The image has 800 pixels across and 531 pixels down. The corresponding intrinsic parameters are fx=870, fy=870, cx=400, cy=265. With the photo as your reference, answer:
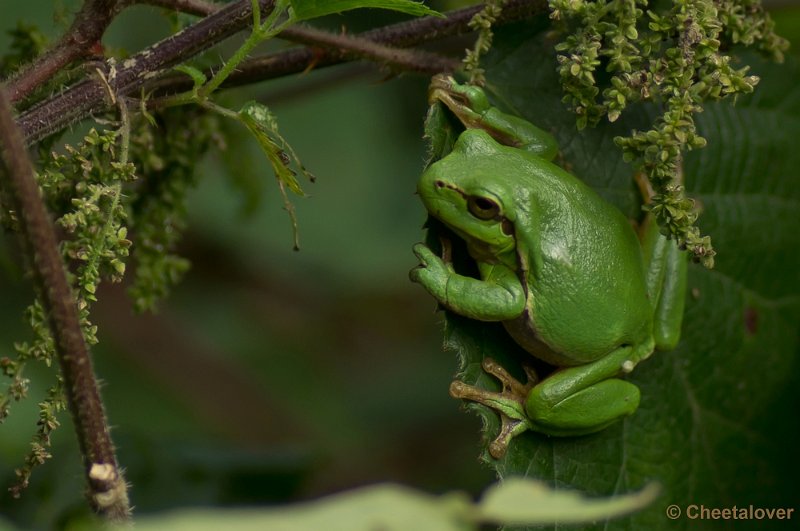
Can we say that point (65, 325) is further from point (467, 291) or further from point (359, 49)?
point (359, 49)

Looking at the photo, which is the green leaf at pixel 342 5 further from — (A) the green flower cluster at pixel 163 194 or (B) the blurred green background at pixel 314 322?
(B) the blurred green background at pixel 314 322

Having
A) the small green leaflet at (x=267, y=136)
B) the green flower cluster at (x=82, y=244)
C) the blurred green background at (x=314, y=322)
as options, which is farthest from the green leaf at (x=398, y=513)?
the blurred green background at (x=314, y=322)

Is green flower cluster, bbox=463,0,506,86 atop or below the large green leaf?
atop

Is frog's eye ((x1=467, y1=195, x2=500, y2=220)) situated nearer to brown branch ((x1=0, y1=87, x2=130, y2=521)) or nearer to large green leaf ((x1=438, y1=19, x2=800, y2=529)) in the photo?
large green leaf ((x1=438, y1=19, x2=800, y2=529))

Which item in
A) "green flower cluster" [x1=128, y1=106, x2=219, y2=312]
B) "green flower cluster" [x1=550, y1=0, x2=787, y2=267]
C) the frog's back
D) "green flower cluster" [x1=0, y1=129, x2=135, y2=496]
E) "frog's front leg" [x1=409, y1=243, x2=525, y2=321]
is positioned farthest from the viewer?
"green flower cluster" [x1=128, y1=106, x2=219, y2=312]

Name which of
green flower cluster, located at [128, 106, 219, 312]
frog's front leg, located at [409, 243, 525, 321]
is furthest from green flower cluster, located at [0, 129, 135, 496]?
frog's front leg, located at [409, 243, 525, 321]

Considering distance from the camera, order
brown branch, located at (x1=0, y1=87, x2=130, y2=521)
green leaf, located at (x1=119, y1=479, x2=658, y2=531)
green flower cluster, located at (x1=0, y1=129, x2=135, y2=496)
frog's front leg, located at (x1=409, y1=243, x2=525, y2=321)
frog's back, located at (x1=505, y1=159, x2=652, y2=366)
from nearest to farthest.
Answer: green leaf, located at (x1=119, y1=479, x2=658, y2=531)
brown branch, located at (x1=0, y1=87, x2=130, y2=521)
green flower cluster, located at (x1=0, y1=129, x2=135, y2=496)
frog's front leg, located at (x1=409, y1=243, x2=525, y2=321)
frog's back, located at (x1=505, y1=159, x2=652, y2=366)

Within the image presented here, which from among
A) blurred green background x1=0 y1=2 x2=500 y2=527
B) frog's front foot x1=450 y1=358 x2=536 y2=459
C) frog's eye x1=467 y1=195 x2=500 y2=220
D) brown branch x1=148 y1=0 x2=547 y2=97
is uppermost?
brown branch x1=148 y1=0 x2=547 y2=97
